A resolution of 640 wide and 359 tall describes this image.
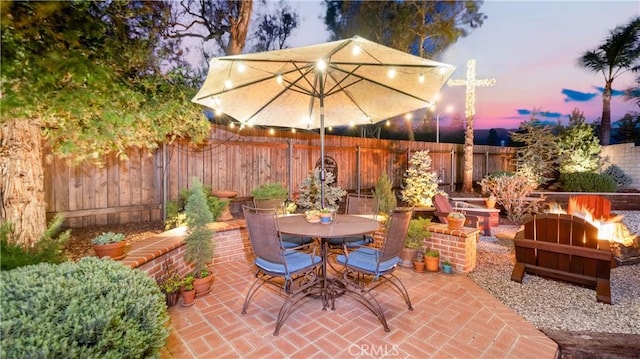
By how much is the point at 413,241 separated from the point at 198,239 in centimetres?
270

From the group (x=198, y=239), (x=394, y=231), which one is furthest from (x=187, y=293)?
(x=394, y=231)

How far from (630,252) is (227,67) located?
5.78 meters

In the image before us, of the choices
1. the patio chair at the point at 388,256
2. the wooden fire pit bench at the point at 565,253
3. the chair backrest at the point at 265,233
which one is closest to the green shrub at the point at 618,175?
the wooden fire pit bench at the point at 565,253

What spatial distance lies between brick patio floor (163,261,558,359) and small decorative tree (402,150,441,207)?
439 cm

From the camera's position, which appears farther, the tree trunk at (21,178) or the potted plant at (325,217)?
the potted plant at (325,217)

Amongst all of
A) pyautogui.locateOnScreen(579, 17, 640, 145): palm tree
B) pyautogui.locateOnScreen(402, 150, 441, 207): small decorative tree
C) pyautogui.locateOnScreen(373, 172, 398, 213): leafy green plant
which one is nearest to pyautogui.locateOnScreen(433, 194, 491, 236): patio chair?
pyautogui.locateOnScreen(373, 172, 398, 213): leafy green plant

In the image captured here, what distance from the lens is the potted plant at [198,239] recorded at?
2.95 meters

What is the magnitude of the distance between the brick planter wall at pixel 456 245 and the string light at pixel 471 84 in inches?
234

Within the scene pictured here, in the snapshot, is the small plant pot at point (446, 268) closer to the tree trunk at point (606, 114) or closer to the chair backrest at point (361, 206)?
the chair backrest at point (361, 206)

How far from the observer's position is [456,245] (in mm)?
3641

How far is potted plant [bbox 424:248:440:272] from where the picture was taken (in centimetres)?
366

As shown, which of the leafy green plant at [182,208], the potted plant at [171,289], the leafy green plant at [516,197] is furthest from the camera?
the leafy green plant at [516,197]

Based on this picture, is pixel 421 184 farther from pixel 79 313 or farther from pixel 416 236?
pixel 79 313

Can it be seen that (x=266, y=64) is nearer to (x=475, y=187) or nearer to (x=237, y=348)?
(x=237, y=348)
